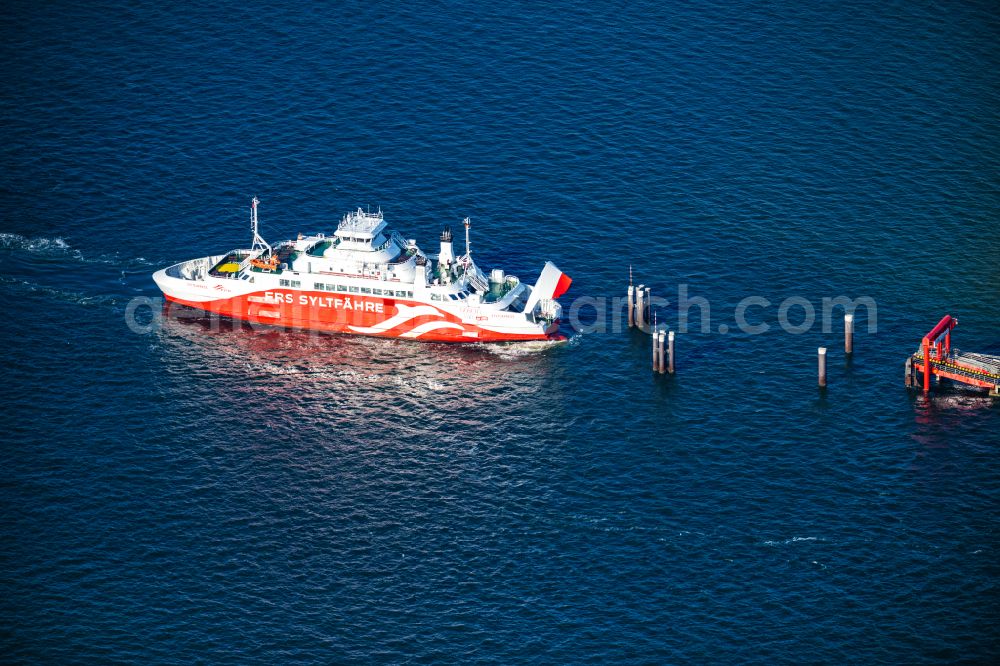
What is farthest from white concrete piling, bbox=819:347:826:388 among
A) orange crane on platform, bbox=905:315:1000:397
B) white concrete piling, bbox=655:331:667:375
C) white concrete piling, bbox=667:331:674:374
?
white concrete piling, bbox=655:331:667:375

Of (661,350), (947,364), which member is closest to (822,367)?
(947,364)

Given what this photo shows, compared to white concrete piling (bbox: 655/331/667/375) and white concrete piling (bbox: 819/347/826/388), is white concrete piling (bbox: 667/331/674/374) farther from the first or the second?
white concrete piling (bbox: 819/347/826/388)

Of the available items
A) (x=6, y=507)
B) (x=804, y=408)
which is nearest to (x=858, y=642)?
(x=804, y=408)

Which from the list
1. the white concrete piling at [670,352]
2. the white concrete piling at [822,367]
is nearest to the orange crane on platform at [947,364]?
the white concrete piling at [822,367]

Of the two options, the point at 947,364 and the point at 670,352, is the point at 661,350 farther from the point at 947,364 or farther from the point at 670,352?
the point at 947,364

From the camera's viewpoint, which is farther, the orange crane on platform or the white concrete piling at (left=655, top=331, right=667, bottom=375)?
the white concrete piling at (left=655, top=331, right=667, bottom=375)

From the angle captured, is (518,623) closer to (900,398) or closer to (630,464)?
(630,464)

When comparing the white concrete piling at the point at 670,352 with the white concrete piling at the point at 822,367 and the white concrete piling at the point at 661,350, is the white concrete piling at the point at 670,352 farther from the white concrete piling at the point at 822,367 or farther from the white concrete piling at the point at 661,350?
the white concrete piling at the point at 822,367

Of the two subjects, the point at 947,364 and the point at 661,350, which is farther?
the point at 661,350
